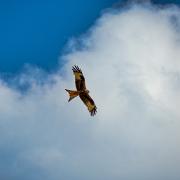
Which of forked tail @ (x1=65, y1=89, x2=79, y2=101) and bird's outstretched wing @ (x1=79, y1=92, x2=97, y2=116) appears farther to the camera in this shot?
bird's outstretched wing @ (x1=79, y1=92, x2=97, y2=116)

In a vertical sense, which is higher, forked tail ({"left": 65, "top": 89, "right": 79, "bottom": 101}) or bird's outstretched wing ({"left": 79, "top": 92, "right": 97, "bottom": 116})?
bird's outstretched wing ({"left": 79, "top": 92, "right": 97, "bottom": 116})

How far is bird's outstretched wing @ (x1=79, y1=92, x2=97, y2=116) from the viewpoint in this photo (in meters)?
72.4

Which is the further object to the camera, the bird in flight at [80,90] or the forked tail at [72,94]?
the bird in flight at [80,90]

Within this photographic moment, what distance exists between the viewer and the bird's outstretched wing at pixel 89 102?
238 ft

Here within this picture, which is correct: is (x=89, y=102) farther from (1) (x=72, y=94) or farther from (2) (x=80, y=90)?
(1) (x=72, y=94)

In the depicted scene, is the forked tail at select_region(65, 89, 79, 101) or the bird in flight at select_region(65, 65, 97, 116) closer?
the forked tail at select_region(65, 89, 79, 101)

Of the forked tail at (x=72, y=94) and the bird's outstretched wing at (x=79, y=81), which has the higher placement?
the bird's outstretched wing at (x=79, y=81)

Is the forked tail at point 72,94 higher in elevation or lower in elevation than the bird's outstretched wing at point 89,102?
lower

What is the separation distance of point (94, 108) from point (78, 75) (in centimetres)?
718

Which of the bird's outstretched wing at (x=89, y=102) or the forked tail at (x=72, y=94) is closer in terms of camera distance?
the forked tail at (x=72, y=94)

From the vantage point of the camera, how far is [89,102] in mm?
74375

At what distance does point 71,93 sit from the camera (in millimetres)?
70312

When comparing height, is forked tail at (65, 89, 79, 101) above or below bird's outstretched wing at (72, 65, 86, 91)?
below

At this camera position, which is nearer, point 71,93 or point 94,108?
point 71,93
